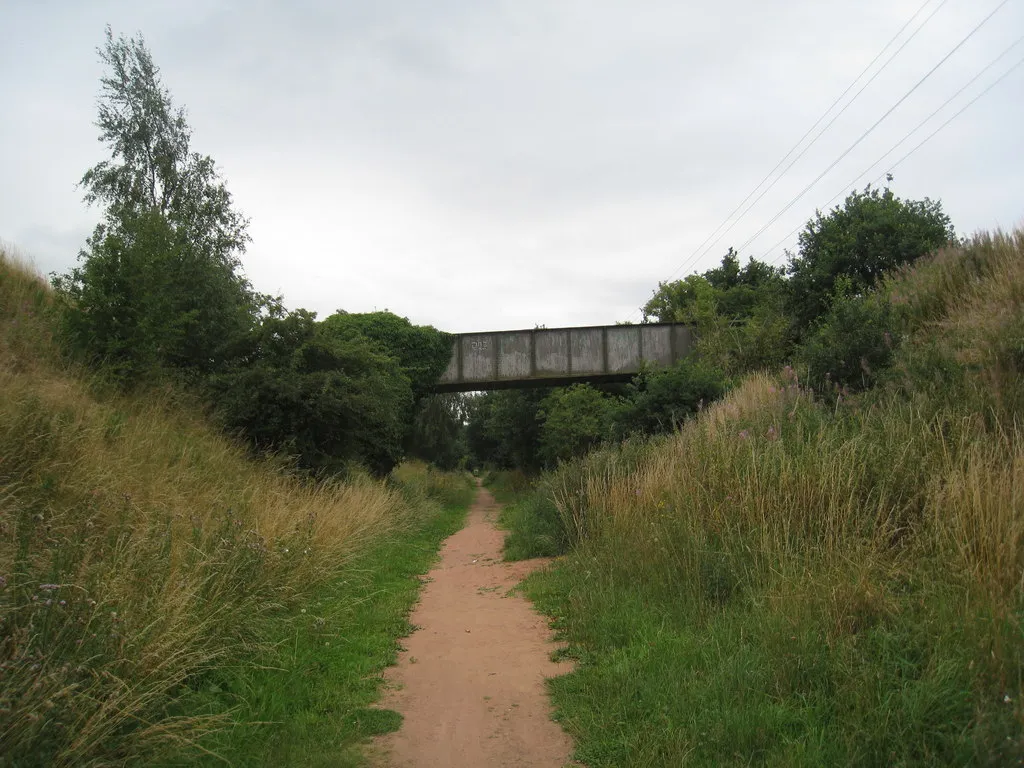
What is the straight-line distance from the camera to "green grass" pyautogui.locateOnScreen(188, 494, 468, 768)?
4.29m

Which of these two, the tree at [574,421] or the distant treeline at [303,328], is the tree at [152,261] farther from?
the tree at [574,421]

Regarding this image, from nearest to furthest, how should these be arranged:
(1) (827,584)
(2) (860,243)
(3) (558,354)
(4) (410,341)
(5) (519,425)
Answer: (1) (827,584) < (2) (860,243) < (4) (410,341) < (3) (558,354) < (5) (519,425)

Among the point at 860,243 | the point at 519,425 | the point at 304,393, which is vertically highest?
the point at 860,243

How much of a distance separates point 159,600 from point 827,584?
468 cm

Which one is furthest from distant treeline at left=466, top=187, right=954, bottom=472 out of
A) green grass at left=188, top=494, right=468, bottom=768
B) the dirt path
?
green grass at left=188, top=494, right=468, bottom=768

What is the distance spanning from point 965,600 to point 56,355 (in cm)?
1263

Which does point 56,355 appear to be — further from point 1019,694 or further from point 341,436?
point 1019,694

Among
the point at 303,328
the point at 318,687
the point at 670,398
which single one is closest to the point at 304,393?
the point at 303,328

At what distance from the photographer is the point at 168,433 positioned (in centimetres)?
1077

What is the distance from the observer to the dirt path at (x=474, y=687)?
4.46 metres

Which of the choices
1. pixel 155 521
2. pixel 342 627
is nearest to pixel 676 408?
pixel 342 627

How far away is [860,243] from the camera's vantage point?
66.5ft

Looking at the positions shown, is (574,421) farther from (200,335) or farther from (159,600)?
(159,600)

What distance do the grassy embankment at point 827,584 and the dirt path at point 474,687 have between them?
11.4 inches
